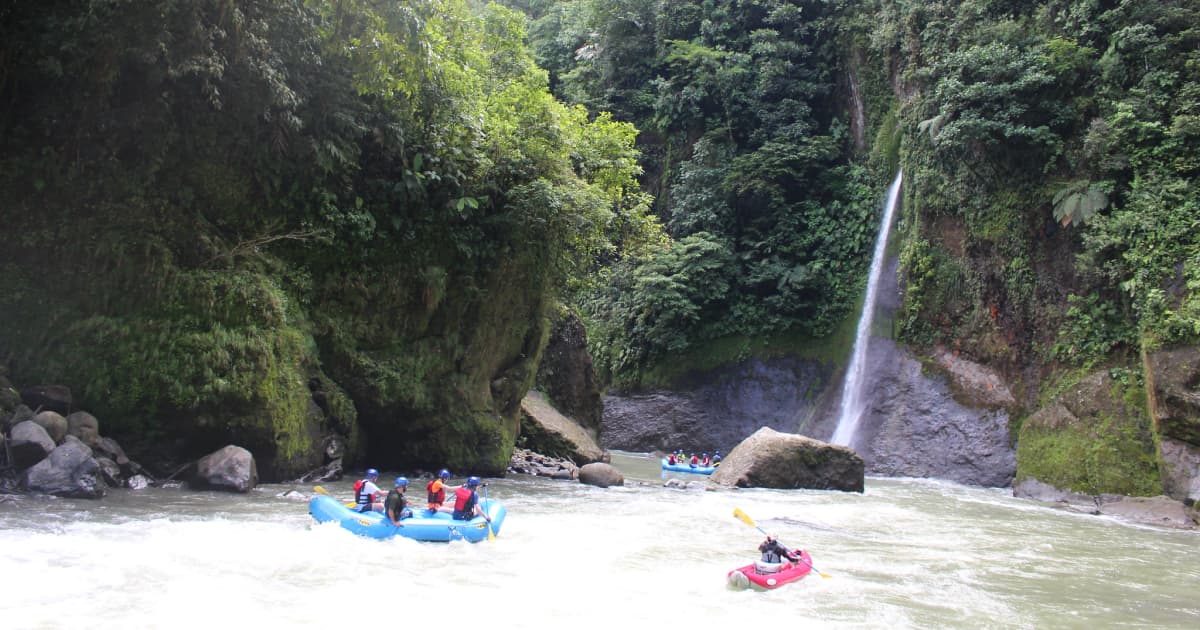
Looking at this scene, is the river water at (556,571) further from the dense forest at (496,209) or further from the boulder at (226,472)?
the dense forest at (496,209)

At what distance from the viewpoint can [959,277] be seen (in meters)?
20.2

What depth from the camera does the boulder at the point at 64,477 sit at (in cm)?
935

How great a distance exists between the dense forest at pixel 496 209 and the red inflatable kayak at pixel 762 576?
22.8 feet

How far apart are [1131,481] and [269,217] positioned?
15059mm

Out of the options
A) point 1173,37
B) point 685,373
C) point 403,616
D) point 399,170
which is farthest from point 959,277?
point 403,616

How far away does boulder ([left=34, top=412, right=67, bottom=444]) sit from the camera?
980 centimetres

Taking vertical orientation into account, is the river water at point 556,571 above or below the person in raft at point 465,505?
below

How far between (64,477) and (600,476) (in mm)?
8458

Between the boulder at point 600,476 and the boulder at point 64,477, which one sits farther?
the boulder at point 600,476

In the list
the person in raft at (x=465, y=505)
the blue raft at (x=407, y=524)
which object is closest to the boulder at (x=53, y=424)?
the blue raft at (x=407, y=524)

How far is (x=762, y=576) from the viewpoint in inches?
295

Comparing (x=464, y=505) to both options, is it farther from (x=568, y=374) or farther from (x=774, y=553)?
(x=568, y=374)

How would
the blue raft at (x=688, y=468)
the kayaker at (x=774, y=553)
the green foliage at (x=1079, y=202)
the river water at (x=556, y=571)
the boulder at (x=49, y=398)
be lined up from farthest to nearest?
the blue raft at (x=688, y=468), the green foliage at (x=1079, y=202), the boulder at (x=49, y=398), the kayaker at (x=774, y=553), the river water at (x=556, y=571)

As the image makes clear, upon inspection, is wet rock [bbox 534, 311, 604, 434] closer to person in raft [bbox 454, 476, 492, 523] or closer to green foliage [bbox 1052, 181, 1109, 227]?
green foliage [bbox 1052, 181, 1109, 227]
